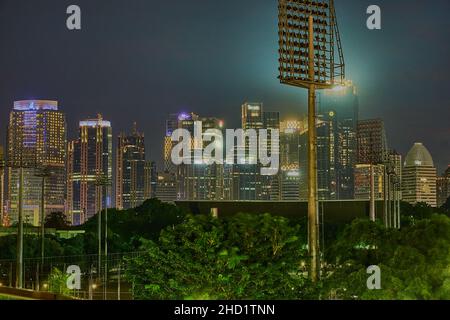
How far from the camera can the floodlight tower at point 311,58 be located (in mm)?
21719

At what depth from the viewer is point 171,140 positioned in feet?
529

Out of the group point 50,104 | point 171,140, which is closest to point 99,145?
point 171,140

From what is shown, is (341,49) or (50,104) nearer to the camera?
(341,49)

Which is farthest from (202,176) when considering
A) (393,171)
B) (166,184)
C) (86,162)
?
(393,171)

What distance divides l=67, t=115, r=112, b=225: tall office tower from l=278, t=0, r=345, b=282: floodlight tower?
492 ft

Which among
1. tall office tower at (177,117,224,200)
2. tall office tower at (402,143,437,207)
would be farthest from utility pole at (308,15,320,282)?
tall office tower at (402,143,437,207)

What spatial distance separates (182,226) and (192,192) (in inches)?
5161

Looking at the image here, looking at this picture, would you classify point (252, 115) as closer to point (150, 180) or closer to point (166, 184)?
point (166, 184)

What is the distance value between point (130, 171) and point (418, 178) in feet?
205

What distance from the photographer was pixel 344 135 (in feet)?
452

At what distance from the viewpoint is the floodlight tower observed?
21.7 metres

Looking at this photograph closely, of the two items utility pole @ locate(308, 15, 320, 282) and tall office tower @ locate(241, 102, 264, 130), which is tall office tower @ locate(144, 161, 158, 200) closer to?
tall office tower @ locate(241, 102, 264, 130)

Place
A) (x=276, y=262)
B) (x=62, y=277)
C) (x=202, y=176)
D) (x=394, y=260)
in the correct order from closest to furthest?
(x=276, y=262) < (x=394, y=260) < (x=62, y=277) < (x=202, y=176)
